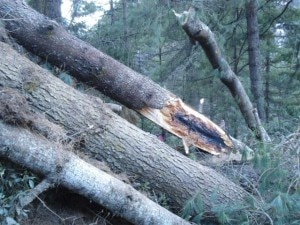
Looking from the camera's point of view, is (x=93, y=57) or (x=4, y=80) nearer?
(x=4, y=80)

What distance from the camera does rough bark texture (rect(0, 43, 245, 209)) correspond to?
438 cm

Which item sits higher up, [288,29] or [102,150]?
[288,29]

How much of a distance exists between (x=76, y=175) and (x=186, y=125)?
7.06 ft

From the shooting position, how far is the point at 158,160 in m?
4.70

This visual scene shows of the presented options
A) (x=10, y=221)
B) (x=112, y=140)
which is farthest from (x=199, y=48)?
(x=10, y=221)

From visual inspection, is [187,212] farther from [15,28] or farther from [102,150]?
[15,28]

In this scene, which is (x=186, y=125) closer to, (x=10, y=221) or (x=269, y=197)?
(x=269, y=197)

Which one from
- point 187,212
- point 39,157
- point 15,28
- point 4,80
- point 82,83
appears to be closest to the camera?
point 39,157

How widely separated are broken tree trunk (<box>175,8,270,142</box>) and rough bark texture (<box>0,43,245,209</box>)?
4.07ft

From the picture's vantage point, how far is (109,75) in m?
5.54

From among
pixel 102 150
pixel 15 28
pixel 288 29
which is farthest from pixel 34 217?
pixel 288 29

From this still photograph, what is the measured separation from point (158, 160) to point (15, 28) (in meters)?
2.63

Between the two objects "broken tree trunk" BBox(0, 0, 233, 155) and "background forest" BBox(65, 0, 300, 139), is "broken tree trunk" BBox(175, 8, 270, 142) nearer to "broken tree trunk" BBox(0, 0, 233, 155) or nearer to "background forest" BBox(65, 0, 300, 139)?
"background forest" BBox(65, 0, 300, 139)

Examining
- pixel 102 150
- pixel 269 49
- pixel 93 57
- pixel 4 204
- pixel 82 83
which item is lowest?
pixel 4 204
